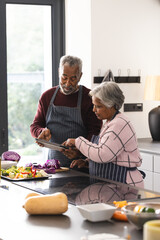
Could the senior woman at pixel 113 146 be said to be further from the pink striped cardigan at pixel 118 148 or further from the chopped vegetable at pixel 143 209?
the chopped vegetable at pixel 143 209

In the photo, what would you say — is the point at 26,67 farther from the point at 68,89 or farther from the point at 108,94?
the point at 108,94

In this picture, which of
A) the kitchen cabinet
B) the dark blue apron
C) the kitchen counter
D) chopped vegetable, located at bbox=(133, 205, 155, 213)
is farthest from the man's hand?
chopped vegetable, located at bbox=(133, 205, 155, 213)

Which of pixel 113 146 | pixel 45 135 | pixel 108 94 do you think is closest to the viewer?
pixel 113 146

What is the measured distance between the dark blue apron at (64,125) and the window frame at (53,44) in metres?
1.34

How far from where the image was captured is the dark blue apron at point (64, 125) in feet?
11.2

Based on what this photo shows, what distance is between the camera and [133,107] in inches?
192

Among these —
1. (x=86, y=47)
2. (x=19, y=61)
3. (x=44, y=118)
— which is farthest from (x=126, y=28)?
(x=44, y=118)

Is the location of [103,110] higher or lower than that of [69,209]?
higher

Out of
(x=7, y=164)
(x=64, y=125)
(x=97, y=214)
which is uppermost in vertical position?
(x=64, y=125)

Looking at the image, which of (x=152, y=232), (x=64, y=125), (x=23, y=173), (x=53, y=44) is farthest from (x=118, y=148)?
(x=53, y=44)

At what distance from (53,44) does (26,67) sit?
40 cm

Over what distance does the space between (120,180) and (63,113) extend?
2.76 ft

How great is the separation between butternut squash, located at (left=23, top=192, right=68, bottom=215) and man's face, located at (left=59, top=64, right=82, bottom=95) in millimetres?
1498

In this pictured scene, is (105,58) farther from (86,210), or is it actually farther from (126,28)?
(86,210)
